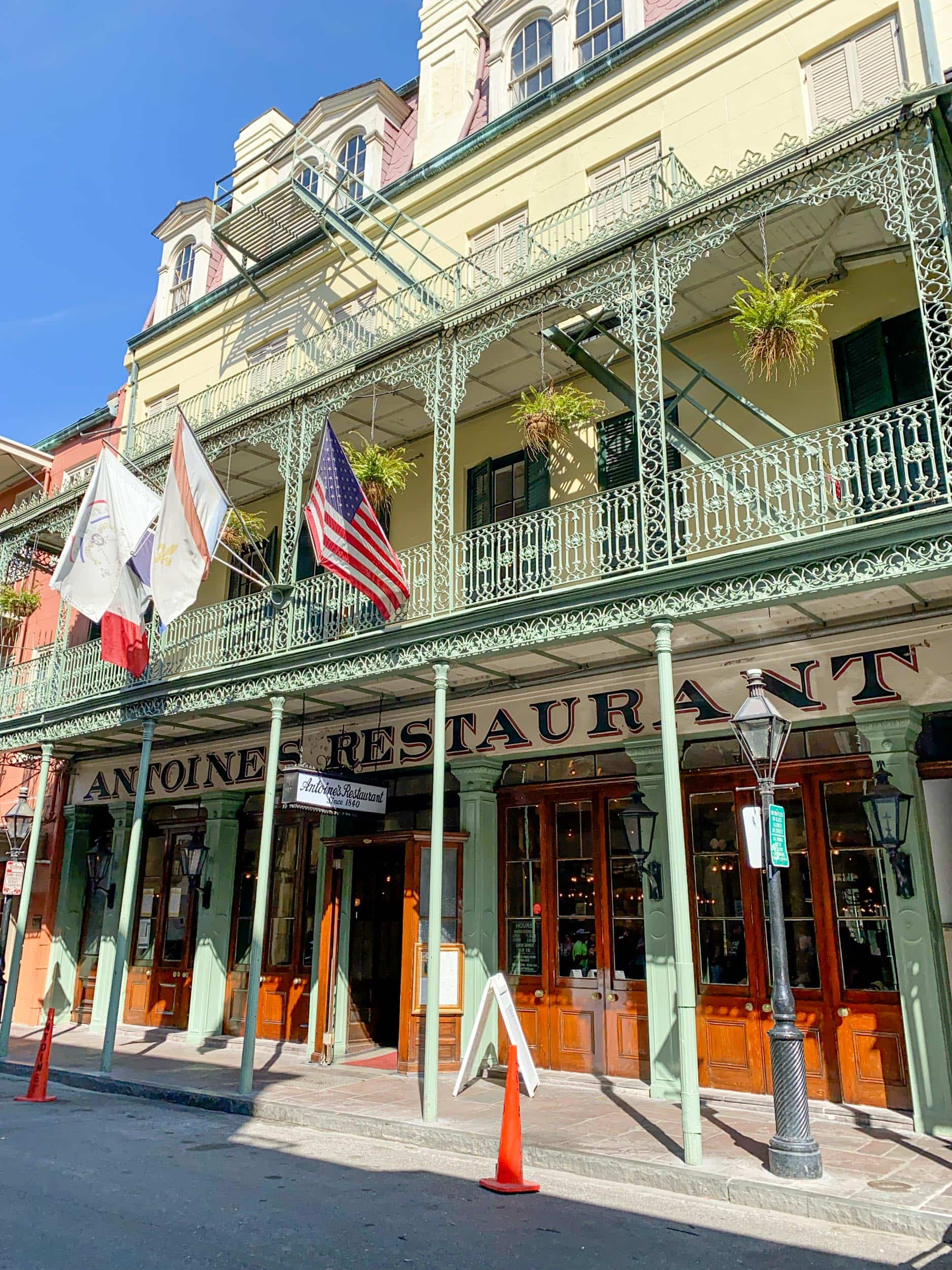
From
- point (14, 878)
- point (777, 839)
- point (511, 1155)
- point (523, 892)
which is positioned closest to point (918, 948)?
point (777, 839)

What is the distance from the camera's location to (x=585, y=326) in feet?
35.9

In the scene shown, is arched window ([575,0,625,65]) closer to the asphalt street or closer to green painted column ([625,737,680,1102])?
green painted column ([625,737,680,1102])

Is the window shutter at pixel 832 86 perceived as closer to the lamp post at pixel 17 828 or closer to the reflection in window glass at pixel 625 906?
the reflection in window glass at pixel 625 906

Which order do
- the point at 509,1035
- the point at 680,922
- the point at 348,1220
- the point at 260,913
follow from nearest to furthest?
1. the point at 348,1220
2. the point at 680,922
3. the point at 509,1035
4. the point at 260,913

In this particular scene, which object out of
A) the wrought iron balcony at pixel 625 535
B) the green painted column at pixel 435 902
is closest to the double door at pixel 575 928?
the green painted column at pixel 435 902

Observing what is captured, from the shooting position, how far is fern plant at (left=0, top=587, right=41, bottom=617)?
1733cm

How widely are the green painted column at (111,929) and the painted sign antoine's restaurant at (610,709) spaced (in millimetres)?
1211

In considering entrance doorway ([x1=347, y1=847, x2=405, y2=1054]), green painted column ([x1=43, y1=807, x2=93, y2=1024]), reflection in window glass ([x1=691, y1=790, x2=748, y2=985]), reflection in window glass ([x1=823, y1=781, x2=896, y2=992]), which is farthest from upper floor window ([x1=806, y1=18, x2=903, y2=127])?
green painted column ([x1=43, y1=807, x2=93, y2=1024])

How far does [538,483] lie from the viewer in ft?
38.6

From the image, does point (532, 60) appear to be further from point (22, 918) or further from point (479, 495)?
point (22, 918)

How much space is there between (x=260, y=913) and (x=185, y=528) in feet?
14.6

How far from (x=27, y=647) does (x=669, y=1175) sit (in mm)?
15987

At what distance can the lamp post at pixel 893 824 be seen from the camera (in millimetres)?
8141

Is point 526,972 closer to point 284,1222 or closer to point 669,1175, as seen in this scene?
point 669,1175
